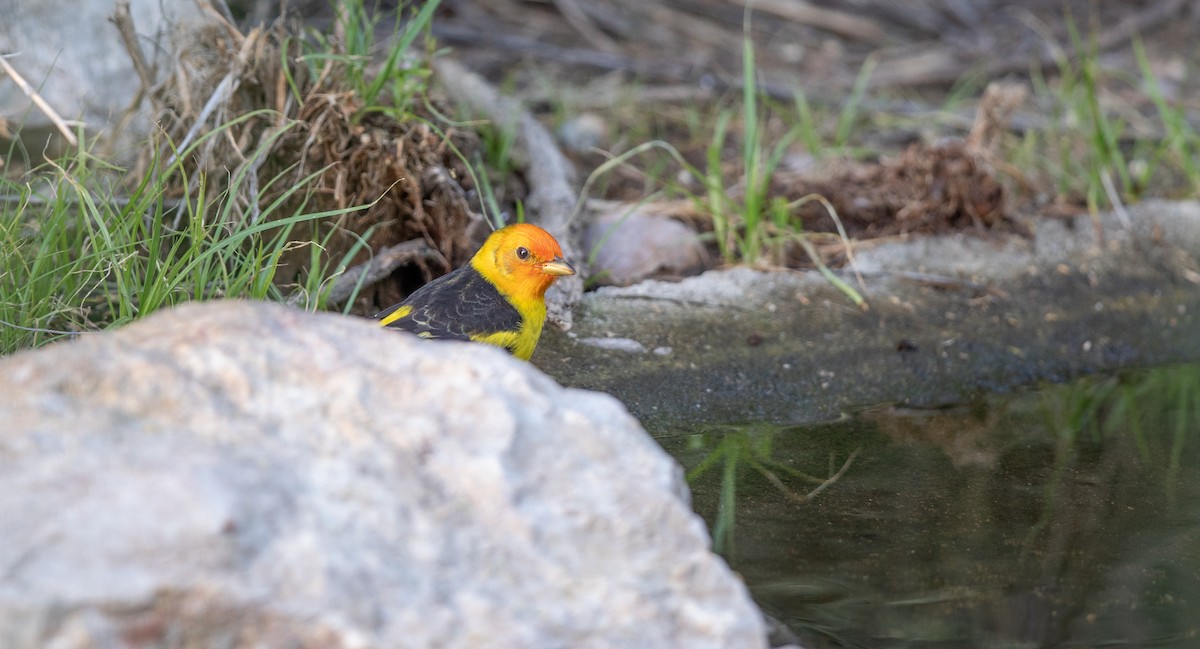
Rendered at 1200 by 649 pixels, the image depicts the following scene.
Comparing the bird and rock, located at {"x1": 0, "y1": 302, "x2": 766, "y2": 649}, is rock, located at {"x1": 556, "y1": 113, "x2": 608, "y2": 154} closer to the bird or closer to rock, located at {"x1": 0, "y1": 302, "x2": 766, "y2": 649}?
the bird

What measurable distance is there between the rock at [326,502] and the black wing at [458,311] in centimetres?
104

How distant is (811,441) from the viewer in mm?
3252

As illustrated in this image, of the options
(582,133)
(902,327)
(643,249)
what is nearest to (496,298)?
(643,249)

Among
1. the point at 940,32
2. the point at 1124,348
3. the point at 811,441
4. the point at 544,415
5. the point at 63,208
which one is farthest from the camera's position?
the point at 940,32

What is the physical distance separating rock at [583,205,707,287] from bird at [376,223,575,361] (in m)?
0.78

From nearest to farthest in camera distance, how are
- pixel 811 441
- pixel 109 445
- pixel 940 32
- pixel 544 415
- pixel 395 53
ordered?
pixel 109 445
pixel 544 415
pixel 811 441
pixel 395 53
pixel 940 32

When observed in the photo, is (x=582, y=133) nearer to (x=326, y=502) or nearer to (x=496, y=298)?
(x=496, y=298)

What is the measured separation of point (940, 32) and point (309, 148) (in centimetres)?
493

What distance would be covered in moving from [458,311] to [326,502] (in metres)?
1.49

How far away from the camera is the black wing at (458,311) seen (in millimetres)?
3066

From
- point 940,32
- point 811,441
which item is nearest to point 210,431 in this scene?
point 811,441

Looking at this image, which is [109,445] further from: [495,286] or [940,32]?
[940,32]

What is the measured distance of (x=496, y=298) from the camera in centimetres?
321

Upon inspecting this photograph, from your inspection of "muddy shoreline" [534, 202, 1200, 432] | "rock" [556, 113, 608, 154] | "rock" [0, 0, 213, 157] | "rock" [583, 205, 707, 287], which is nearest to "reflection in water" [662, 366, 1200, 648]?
"muddy shoreline" [534, 202, 1200, 432]
